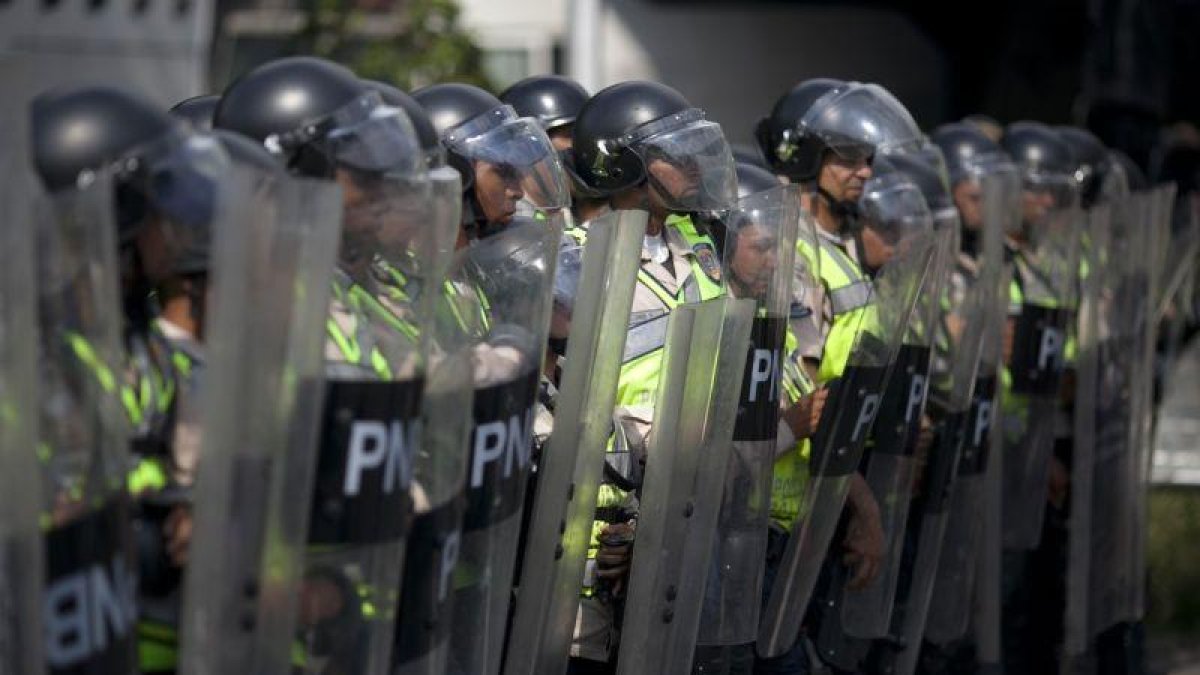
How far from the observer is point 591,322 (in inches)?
182

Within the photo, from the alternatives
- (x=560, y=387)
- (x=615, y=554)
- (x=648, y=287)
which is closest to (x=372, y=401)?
(x=560, y=387)

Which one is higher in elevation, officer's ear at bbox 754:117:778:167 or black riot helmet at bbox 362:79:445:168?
officer's ear at bbox 754:117:778:167

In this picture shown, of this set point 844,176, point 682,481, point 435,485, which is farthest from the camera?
point 844,176

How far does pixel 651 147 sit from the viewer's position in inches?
217

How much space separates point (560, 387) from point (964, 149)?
356 cm

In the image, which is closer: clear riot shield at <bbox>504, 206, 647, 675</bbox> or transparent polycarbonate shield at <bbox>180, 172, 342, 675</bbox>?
transparent polycarbonate shield at <bbox>180, 172, 342, 675</bbox>

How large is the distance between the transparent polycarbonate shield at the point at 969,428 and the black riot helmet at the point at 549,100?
4.06 feet

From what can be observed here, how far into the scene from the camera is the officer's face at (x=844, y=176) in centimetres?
640

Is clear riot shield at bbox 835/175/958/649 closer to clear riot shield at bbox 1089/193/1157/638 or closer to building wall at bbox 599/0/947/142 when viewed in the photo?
clear riot shield at bbox 1089/193/1157/638

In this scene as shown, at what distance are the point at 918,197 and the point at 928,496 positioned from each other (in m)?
0.86

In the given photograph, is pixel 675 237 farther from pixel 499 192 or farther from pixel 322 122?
pixel 322 122

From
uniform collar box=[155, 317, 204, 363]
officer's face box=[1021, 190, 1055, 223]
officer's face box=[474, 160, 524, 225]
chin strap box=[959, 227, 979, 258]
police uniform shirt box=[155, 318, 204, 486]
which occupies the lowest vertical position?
police uniform shirt box=[155, 318, 204, 486]

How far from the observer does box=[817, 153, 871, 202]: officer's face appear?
6.40 meters

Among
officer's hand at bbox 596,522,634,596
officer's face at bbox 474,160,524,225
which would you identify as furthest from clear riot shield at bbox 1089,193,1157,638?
officer's face at bbox 474,160,524,225
